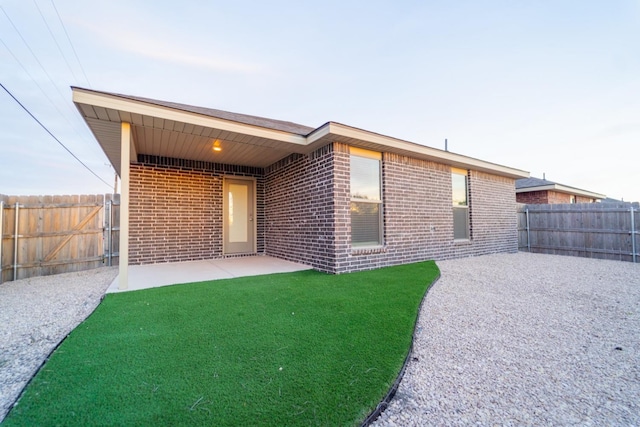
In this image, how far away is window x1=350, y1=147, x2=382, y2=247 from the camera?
5609 millimetres

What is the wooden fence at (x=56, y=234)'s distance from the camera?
5383 millimetres

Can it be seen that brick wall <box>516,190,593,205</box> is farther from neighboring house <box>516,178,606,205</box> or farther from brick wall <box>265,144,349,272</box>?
brick wall <box>265,144,349,272</box>

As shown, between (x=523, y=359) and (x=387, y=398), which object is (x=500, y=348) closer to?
(x=523, y=359)

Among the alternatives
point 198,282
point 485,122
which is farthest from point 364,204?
point 485,122

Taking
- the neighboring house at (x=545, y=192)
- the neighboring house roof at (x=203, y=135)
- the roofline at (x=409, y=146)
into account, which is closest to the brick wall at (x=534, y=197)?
the neighboring house at (x=545, y=192)

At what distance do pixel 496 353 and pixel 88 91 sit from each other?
5.53 m

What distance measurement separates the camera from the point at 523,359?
7.27 feet

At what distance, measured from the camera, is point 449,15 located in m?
6.73

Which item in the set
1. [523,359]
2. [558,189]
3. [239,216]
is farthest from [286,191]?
[558,189]

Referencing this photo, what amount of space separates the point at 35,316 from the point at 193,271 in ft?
7.97

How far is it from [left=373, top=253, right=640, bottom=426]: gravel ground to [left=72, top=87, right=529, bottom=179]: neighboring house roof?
3.18m

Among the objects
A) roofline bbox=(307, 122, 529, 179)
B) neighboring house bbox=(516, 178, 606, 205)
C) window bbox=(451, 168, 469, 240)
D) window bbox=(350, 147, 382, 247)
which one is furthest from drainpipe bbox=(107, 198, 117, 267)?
neighboring house bbox=(516, 178, 606, 205)

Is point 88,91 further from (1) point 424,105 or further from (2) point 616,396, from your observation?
(1) point 424,105

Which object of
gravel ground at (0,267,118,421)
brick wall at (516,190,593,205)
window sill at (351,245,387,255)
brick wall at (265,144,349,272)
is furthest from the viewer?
brick wall at (516,190,593,205)
